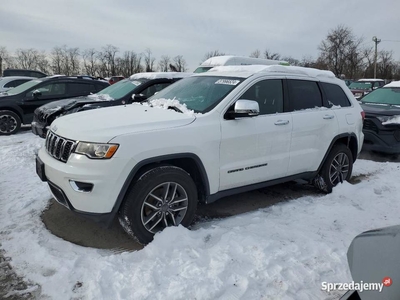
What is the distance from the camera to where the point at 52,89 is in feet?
31.5

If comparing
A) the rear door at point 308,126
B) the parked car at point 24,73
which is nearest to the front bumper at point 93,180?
the rear door at point 308,126

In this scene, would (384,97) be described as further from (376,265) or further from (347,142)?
(376,265)

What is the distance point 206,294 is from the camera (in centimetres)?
258

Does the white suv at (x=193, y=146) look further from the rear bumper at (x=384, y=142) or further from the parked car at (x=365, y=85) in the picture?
the parked car at (x=365, y=85)

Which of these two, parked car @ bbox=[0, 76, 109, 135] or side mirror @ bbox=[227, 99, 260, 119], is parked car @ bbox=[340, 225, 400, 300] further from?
parked car @ bbox=[0, 76, 109, 135]

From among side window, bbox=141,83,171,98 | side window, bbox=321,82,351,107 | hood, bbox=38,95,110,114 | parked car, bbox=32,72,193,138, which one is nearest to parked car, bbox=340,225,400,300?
side window, bbox=321,82,351,107

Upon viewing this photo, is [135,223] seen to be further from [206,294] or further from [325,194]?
[325,194]

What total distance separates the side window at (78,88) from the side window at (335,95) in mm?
7208

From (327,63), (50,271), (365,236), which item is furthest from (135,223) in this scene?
(327,63)

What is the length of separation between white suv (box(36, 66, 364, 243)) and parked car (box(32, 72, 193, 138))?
3.23 meters

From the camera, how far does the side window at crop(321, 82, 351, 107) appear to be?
4984mm

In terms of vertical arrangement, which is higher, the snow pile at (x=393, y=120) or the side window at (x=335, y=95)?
the side window at (x=335, y=95)

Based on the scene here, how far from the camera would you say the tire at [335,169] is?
16.3ft

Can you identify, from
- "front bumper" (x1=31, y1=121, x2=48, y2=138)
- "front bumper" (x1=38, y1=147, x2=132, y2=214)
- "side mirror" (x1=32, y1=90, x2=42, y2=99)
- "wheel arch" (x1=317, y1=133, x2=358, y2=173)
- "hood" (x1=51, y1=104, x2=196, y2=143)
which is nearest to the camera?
"front bumper" (x1=38, y1=147, x2=132, y2=214)
